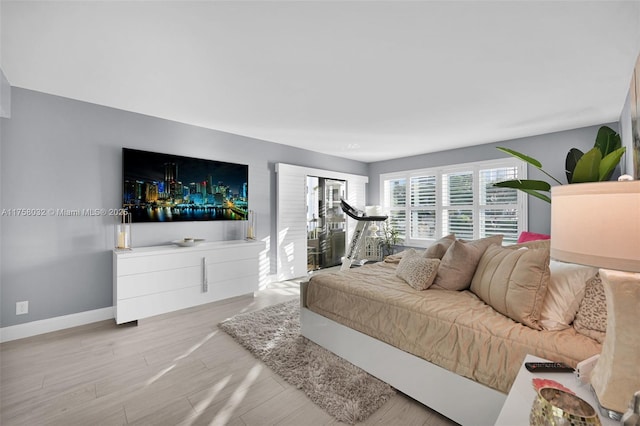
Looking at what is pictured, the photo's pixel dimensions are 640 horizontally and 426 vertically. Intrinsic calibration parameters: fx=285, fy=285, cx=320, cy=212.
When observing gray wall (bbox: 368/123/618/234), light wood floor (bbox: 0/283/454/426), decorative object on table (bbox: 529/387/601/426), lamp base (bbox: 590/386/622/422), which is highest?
gray wall (bbox: 368/123/618/234)

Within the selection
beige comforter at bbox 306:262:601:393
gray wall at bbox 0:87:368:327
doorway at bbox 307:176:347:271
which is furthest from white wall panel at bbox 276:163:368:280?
beige comforter at bbox 306:262:601:393

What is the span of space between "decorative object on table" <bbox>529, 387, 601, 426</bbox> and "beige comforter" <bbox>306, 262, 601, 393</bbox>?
0.68 metres

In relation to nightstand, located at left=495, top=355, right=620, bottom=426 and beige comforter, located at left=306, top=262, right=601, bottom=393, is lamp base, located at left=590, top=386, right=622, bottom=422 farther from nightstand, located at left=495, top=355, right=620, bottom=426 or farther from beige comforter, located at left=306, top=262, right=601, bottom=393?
beige comforter, located at left=306, top=262, right=601, bottom=393

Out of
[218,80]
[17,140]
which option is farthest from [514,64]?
[17,140]

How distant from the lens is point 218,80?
2.56m

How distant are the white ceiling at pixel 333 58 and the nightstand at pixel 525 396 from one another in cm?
190

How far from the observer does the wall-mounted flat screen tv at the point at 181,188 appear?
132 inches

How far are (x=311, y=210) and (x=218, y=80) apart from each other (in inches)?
125

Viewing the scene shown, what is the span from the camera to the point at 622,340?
0.84 metres

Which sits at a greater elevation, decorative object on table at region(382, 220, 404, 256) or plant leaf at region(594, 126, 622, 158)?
plant leaf at region(594, 126, 622, 158)

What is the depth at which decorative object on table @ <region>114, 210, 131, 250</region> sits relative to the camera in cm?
318

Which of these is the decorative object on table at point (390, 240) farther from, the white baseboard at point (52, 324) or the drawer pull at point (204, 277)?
the white baseboard at point (52, 324)

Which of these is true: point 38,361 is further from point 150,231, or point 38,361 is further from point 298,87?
point 298,87

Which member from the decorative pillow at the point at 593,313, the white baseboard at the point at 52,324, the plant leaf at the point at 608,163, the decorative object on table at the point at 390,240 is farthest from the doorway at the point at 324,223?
the plant leaf at the point at 608,163
